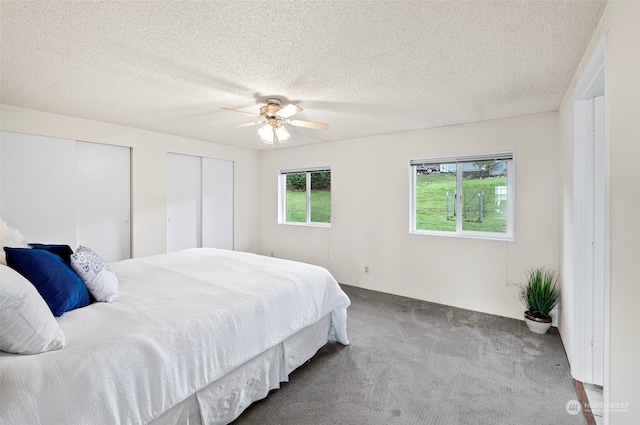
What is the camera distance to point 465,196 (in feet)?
12.0

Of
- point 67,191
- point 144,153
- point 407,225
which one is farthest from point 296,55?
point 67,191

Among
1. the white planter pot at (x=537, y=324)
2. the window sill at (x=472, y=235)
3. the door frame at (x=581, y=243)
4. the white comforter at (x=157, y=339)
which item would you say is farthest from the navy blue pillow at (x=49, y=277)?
the white planter pot at (x=537, y=324)

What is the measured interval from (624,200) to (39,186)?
4657mm

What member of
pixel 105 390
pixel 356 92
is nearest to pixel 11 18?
pixel 105 390

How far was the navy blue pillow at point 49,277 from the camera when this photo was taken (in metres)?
1.50

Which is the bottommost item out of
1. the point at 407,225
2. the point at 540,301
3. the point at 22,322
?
the point at 540,301

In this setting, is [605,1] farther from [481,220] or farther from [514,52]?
[481,220]

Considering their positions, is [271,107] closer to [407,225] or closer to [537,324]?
[407,225]

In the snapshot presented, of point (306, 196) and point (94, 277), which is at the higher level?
point (306, 196)

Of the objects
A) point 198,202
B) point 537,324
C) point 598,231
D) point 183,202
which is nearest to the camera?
point 598,231

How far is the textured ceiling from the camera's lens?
1.48 m

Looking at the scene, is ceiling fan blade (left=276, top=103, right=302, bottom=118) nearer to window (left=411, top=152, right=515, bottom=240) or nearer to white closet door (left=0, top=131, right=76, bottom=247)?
window (left=411, top=152, right=515, bottom=240)

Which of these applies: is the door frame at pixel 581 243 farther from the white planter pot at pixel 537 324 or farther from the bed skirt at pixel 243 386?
the bed skirt at pixel 243 386

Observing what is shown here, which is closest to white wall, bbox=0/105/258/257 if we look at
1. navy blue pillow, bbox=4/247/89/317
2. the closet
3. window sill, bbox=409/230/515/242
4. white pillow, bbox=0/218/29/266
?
the closet
